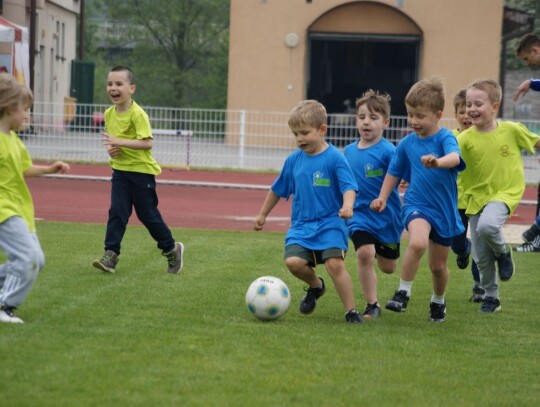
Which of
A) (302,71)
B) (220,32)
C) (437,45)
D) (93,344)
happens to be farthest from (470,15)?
(220,32)

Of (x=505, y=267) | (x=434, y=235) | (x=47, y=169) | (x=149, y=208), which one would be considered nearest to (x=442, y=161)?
(x=434, y=235)

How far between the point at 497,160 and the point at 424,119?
91 cm

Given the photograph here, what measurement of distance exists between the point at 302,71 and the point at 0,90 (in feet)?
90.4

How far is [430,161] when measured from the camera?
7070 millimetres

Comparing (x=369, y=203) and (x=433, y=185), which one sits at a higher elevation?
(x=433, y=185)

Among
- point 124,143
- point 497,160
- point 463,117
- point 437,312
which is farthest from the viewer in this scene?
point 124,143

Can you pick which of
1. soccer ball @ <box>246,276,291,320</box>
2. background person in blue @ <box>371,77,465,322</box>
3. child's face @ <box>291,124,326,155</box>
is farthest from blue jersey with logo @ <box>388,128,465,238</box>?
soccer ball @ <box>246,276,291,320</box>

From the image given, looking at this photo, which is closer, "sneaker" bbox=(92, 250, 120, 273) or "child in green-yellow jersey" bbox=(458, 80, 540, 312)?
"child in green-yellow jersey" bbox=(458, 80, 540, 312)

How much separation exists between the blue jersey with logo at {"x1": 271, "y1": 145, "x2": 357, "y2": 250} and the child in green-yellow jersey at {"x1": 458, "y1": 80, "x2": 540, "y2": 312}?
1.29 metres

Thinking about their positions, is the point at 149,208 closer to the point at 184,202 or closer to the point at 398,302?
the point at 398,302

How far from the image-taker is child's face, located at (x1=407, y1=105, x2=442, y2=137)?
299 inches

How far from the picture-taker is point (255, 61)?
33.7 m

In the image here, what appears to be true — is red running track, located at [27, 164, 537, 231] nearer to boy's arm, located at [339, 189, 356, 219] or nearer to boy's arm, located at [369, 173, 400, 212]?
boy's arm, located at [369, 173, 400, 212]

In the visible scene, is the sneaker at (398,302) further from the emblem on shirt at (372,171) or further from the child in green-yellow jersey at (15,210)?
the child in green-yellow jersey at (15,210)
